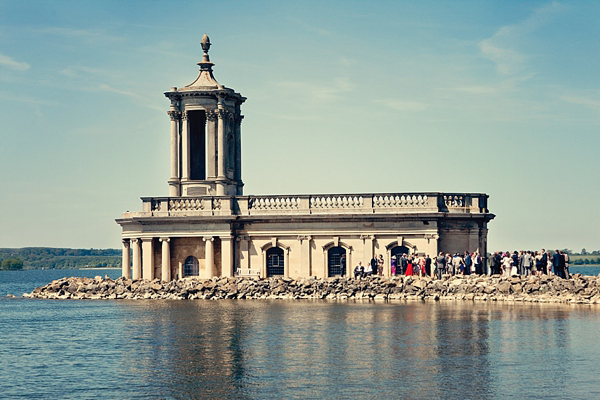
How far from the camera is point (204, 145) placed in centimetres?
6122

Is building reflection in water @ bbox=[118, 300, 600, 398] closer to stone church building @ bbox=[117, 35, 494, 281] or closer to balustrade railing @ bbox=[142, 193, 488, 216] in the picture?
stone church building @ bbox=[117, 35, 494, 281]

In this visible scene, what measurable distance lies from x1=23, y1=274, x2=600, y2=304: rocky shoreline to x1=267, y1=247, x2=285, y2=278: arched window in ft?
8.28

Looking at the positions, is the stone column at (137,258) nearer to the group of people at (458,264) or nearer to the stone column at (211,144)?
the stone column at (211,144)

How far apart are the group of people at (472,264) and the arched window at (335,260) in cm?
145

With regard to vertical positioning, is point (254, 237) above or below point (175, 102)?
below

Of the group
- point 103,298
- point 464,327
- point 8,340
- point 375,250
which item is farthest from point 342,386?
point 103,298

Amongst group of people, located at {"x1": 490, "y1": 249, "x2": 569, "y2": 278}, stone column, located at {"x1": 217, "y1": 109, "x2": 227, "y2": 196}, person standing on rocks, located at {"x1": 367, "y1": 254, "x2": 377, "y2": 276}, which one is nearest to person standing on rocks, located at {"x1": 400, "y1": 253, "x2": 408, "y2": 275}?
person standing on rocks, located at {"x1": 367, "y1": 254, "x2": 377, "y2": 276}

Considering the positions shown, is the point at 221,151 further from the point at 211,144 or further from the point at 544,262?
the point at 544,262

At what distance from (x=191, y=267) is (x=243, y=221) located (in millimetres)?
3994

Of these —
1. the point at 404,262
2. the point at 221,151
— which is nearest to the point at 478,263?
the point at 404,262

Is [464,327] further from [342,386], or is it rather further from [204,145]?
[204,145]

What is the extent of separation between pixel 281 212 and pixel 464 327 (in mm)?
20428

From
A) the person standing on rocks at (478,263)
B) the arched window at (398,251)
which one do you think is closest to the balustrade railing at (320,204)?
the arched window at (398,251)

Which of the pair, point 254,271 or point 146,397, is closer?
point 146,397
